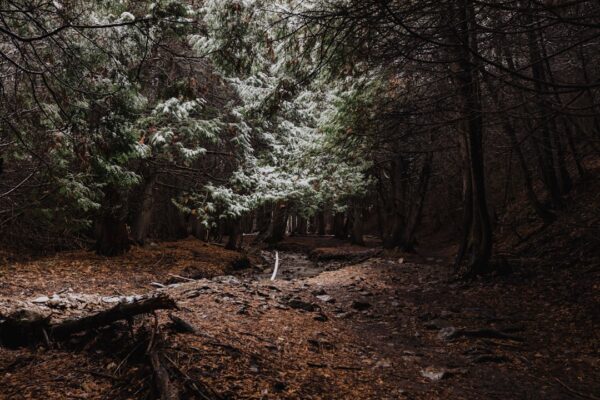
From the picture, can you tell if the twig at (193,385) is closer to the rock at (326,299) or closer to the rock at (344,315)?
the rock at (344,315)

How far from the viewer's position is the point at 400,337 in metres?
6.11

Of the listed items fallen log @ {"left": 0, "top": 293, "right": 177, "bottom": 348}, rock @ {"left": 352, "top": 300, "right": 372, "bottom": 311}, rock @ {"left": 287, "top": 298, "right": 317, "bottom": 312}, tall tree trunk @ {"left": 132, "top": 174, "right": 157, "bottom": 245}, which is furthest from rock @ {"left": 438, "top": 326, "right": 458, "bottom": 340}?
tall tree trunk @ {"left": 132, "top": 174, "right": 157, "bottom": 245}

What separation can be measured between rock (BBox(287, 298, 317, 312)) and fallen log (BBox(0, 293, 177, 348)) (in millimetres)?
3734

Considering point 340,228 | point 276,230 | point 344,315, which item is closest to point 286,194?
point 344,315

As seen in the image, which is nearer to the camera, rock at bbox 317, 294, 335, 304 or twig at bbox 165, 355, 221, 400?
twig at bbox 165, 355, 221, 400

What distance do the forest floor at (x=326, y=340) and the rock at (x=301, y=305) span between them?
32 millimetres

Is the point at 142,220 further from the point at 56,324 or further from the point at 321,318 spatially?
the point at 56,324

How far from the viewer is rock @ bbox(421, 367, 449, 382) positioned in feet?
14.5

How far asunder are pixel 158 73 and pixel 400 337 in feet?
30.8

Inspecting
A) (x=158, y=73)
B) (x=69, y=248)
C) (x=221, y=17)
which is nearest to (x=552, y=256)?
(x=221, y=17)

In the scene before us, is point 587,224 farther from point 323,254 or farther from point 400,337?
point 323,254

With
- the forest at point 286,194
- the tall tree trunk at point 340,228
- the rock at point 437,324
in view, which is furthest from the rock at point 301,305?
the tall tree trunk at point 340,228

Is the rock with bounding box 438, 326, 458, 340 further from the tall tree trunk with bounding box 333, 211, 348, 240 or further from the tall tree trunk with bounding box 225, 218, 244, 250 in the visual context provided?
the tall tree trunk with bounding box 333, 211, 348, 240

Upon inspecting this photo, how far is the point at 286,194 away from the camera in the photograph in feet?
40.0
